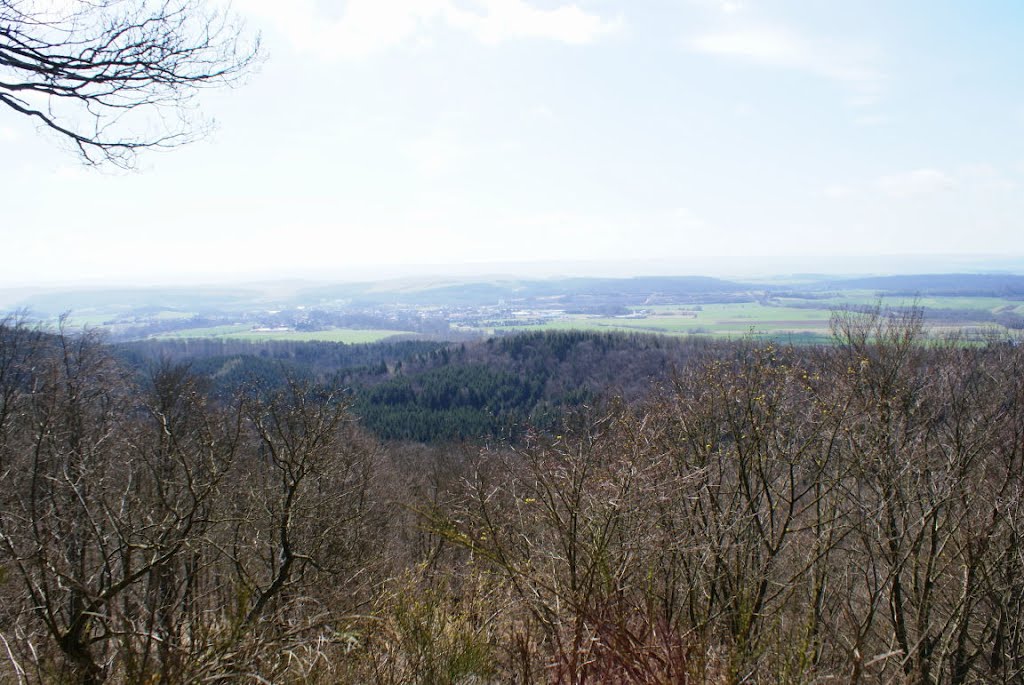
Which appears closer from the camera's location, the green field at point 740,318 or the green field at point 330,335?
the green field at point 740,318

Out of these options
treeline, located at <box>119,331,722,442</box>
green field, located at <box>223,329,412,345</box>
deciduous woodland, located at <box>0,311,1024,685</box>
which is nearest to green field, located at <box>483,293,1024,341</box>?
treeline, located at <box>119,331,722,442</box>

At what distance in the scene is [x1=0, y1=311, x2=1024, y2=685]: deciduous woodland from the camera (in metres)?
4.73

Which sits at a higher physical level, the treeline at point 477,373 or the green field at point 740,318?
the green field at point 740,318

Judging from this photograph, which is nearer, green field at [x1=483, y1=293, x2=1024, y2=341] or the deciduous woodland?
the deciduous woodland

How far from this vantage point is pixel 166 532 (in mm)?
5492

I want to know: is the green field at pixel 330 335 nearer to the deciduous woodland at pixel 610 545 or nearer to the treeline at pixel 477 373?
the treeline at pixel 477 373

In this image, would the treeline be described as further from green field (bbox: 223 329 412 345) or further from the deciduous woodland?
the deciduous woodland

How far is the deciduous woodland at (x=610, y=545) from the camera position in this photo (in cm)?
473

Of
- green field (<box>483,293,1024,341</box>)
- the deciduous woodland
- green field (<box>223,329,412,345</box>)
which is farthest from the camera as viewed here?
green field (<box>223,329,412,345</box>)

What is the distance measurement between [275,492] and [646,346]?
75.4m

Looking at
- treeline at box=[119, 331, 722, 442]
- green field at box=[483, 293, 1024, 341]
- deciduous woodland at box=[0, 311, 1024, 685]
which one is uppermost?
deciduous woodland at box=[0, 311, 1024, 685]

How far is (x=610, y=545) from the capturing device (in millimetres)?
6348

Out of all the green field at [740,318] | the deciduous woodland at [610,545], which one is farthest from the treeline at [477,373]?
the deciduous woodland at [610,545]

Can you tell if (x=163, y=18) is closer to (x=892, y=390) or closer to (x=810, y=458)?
(x=810, y=458)
